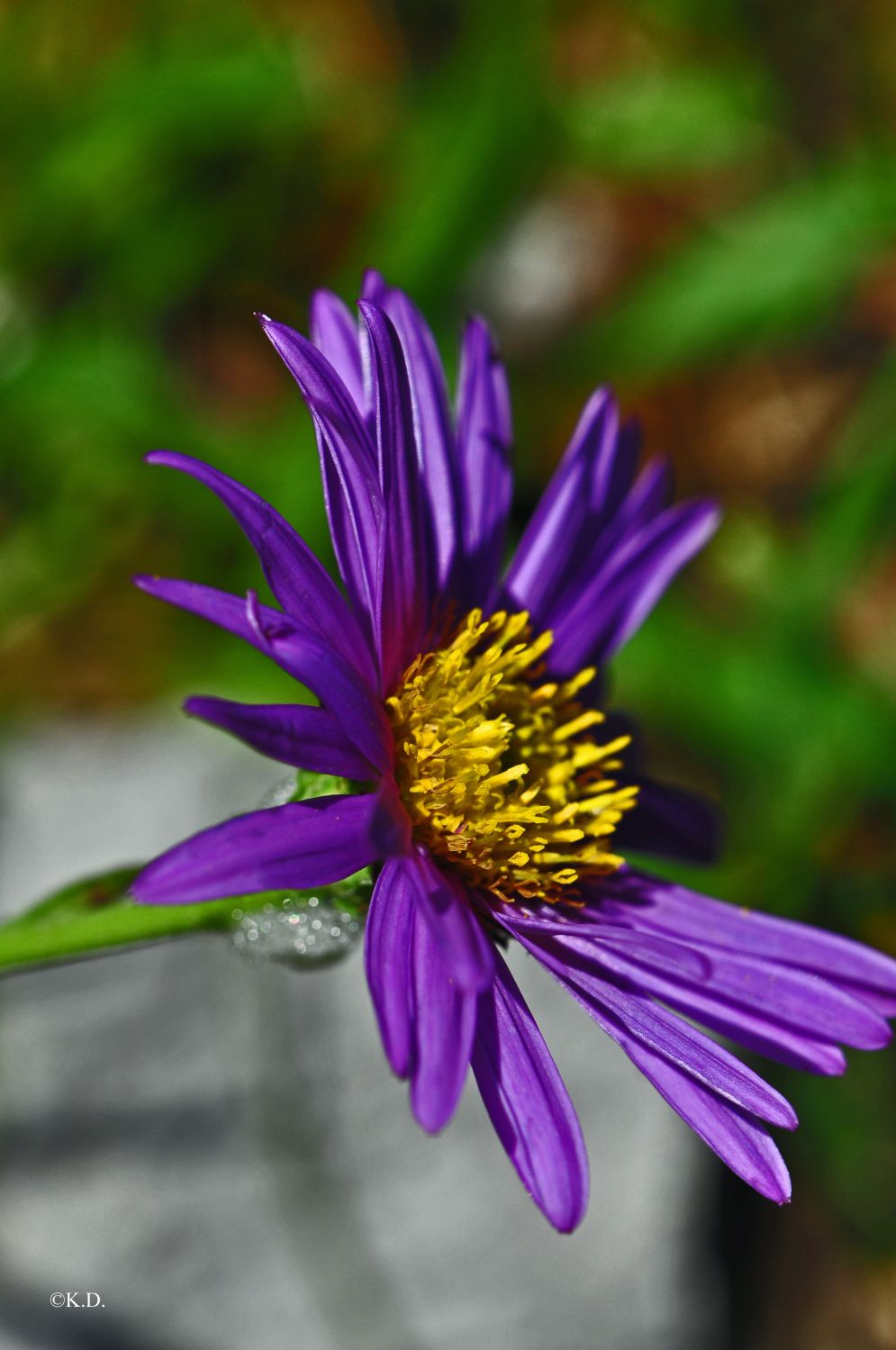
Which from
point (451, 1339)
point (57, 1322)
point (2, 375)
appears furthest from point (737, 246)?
point (57, 1322)

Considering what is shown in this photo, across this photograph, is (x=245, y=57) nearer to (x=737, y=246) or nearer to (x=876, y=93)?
(x=737, y=246)

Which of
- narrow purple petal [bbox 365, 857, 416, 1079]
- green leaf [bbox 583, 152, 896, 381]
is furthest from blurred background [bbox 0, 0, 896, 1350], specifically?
narrow purple petal [bbox 365, 857, 416, 1079]

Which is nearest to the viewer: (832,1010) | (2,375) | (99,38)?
(832,1010)

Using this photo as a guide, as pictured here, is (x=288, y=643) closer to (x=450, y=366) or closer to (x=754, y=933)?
(x=754, y=933)

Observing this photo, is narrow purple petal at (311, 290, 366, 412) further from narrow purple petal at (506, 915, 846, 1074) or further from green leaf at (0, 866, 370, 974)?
narrow purple petal at (506, 915, 846, 1074)

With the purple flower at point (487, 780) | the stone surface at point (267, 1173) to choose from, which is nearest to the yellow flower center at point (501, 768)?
the purple flower at point (487, 780)

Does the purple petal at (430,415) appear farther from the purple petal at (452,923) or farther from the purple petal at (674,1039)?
Result: the purple petal at (674,1039)

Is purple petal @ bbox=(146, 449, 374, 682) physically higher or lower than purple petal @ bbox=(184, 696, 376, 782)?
higher
